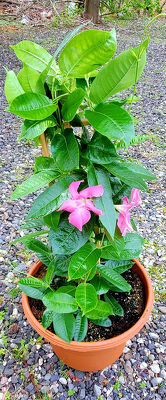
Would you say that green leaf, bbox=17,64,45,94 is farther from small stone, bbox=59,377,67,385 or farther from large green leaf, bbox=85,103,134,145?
small stone, bbox=59,377,67,385

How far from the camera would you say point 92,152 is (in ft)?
2.47

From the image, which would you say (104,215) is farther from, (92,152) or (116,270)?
(116,270)

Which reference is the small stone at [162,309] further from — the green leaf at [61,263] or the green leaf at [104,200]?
the green leaf at [104,200]

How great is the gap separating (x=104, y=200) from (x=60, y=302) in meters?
0.35

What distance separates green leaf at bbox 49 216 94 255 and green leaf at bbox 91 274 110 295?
0.82ft

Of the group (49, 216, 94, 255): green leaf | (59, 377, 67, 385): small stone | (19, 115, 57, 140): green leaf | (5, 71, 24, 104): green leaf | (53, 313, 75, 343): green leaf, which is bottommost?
(59, 377, 67, 385): small stone

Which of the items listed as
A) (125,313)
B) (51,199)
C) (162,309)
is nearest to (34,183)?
(51,199)

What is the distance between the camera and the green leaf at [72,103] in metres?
0.66

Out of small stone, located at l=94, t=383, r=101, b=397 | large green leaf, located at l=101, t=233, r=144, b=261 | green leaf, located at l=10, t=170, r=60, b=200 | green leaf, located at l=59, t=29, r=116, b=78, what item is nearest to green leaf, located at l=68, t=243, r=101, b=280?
large green leaf, located at l=101, t=233, r=144, b=261

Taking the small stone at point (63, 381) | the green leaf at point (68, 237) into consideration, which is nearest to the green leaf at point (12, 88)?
the green leaf at point (68, 237)

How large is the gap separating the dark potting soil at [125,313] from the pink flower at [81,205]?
1.89 ft

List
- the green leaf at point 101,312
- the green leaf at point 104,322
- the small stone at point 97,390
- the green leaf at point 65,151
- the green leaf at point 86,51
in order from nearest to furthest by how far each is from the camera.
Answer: the green leaf at point 86,51
the green leaf at point 65,151
the green leaf at point 101,312
the green leaf at point 104,322
the small stone at point 97,390

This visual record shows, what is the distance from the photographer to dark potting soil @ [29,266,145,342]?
114 centimetres

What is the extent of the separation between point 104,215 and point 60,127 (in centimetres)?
24
